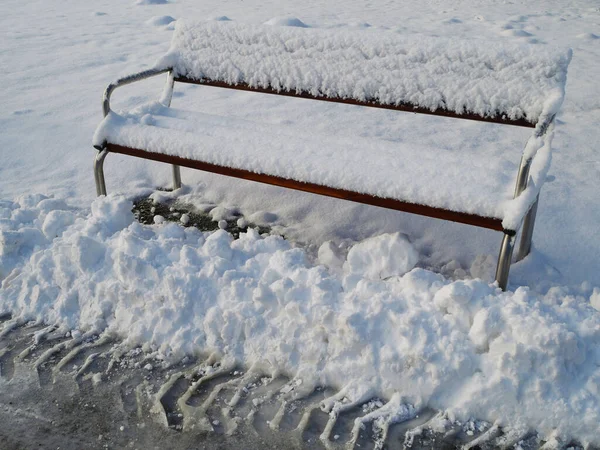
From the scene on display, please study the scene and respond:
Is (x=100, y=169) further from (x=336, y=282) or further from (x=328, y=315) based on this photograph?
(x=328, y=315)

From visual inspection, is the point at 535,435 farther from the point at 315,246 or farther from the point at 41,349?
the point at 41,349

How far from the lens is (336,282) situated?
261 centimetres

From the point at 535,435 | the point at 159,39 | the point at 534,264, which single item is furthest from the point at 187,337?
the point at 159,39

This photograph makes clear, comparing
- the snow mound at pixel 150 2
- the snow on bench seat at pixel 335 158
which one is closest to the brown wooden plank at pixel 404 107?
the snow on bench seat at pixel 335 158

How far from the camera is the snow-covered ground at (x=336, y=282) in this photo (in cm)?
222

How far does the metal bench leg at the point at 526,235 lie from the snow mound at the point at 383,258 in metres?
0.57

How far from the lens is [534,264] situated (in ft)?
10.0

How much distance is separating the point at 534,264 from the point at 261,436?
5.51ft

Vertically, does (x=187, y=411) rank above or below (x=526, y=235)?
below

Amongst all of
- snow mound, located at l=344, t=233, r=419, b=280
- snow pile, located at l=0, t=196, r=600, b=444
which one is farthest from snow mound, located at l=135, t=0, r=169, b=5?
snow mound, located at l=344, t=233, r=419, b=280

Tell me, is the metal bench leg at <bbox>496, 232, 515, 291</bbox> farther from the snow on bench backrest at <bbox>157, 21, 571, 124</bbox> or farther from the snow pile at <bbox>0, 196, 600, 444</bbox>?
the snow on bench backrest at <bbox>157, 21, 571, 124</bbox>

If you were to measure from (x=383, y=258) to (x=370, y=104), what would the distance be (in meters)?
0.98

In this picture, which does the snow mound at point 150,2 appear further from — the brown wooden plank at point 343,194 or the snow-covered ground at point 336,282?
the brown wooden plank at point 343,194

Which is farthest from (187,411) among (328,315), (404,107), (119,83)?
(119,83)
